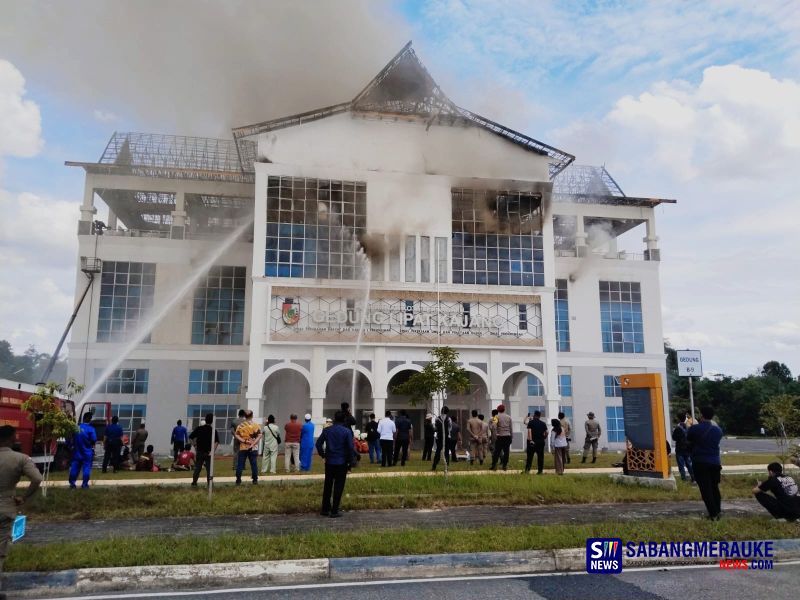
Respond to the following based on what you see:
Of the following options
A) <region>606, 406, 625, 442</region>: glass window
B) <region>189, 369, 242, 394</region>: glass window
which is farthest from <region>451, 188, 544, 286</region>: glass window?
<region>189, 369, 242, 394</region>: glass window

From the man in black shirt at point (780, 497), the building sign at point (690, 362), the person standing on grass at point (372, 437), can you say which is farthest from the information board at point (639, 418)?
the building sign at point (690, 362)

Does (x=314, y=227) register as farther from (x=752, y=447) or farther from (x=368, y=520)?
(x=752, y=447)

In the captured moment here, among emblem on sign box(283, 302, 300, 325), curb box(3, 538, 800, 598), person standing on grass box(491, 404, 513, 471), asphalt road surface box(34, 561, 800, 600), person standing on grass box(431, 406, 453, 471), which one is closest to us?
asphalt road surface box(34, 561, 800, 600)

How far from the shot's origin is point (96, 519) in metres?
9.55

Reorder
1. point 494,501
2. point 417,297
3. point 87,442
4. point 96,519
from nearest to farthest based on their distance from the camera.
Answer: point 96,519, point 494,501, point 87,442, point 417,297

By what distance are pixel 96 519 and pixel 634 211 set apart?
39.0 metres

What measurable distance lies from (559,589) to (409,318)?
23.6 metres

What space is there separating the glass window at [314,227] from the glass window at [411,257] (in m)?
2.38

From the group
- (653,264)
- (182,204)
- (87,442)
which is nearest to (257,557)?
(87,442)

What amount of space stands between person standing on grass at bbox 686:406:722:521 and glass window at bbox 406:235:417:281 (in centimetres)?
2160

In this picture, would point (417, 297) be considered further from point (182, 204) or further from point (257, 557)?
point (257, 557)

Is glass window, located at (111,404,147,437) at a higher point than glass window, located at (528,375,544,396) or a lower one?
lower

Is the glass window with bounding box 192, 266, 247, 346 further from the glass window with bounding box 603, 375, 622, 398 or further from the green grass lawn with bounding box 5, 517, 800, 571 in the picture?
the green grass lawn with bounding box 5, 517, 800, 571

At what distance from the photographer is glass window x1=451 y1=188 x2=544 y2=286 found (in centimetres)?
3080
